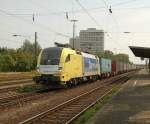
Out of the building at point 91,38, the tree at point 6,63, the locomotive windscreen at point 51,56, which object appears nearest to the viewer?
the locomotive windscreen at point 51,56

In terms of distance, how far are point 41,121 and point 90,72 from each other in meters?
25.1

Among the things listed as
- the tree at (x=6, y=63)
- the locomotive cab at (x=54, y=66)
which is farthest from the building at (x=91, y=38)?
the locomotive cab at (x=54, y=66)

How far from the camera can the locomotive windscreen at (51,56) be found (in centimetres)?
2620

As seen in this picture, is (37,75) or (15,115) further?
(37,75)

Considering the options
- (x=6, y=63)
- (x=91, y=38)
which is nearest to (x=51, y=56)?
(x=6, y=63)

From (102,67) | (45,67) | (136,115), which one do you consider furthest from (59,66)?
(102,67)

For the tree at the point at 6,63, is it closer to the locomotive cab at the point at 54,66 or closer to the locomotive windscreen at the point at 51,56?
the locomotive cab at the point at 54,66

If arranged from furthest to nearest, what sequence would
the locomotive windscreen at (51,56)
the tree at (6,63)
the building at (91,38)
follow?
1. the building at (91,38)
2. the tree at (6,63)
3. the locomotive windscreen at (51,56)

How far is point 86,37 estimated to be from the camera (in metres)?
93.4

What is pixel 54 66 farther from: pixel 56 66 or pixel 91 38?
pixel 91 38

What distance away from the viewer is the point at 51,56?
26531mm

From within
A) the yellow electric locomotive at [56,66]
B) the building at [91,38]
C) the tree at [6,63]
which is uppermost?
the building at [91,38]

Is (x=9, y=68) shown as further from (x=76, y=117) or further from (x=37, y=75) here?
(x=76, y=117)

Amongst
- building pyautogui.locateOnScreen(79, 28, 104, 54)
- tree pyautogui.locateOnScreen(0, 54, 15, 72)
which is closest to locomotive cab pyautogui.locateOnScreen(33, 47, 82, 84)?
tree pyautogui.locateOnScreen(0, 54, 15, 72)
